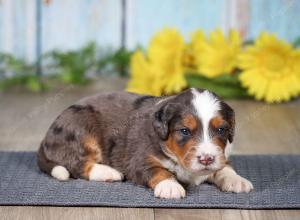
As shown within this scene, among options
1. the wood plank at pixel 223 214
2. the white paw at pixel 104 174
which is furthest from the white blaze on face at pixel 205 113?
the white paw at pixel 104 174

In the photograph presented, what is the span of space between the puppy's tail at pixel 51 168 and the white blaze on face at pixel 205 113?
0.91 m

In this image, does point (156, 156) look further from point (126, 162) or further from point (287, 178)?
point (287, 178)

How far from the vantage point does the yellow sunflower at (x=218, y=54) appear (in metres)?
7.16

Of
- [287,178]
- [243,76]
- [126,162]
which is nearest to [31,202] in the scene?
[126,162]

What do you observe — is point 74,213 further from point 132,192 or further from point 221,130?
point 221,130

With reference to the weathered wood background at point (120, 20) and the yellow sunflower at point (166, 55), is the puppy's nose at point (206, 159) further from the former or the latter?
the weathered wood background at point (120, 20)

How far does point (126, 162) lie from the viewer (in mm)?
4477

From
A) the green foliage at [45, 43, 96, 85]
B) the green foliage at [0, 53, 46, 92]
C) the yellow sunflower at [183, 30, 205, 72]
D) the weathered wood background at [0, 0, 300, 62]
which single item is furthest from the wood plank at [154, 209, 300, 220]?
the weathered wood background at [0, 0, 300, 62]

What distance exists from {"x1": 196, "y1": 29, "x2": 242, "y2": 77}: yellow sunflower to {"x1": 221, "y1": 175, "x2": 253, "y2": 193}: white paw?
9.61 ft

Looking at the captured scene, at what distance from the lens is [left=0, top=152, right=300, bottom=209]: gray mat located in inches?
161

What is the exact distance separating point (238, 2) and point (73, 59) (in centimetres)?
185

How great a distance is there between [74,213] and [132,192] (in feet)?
1.33

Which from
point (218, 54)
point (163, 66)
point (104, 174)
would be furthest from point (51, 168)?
point (218, 54)

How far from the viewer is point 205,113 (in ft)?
13.5
